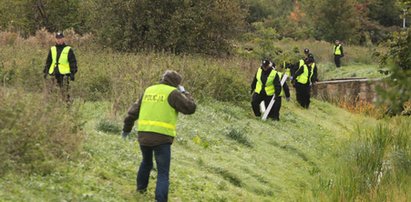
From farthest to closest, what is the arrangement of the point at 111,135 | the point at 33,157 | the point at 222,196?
the point at 111,135
the point at 222,196
the point at 33,157

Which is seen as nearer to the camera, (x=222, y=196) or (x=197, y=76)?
(x=222, y=196)

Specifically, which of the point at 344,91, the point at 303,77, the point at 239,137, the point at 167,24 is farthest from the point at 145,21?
the point at 239,137

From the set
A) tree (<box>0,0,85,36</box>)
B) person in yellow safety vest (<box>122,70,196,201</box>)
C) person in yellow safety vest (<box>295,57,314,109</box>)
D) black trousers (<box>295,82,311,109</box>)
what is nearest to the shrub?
person in yellow safety vest (<box>122,70,196,201</box>)

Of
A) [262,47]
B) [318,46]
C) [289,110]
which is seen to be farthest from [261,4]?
[289,110]

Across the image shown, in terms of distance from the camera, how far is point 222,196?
421 inches

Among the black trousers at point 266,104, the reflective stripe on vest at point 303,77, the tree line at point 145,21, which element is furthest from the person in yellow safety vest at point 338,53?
the black trousers at point 266,104

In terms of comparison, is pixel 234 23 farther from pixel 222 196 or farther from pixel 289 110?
pixel 222 196

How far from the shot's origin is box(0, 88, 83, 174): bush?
8.58 metres

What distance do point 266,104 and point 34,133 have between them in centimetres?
1064

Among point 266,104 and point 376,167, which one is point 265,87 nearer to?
point 266,104

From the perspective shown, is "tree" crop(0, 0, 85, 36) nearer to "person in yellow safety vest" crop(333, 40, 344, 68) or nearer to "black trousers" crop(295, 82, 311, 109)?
"person in yellow safety vest" crop(333, 40, 344, 68)

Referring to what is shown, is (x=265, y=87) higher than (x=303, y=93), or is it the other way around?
(x=265, y=87)

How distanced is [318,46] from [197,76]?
24842mm

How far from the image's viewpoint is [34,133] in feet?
29.7
